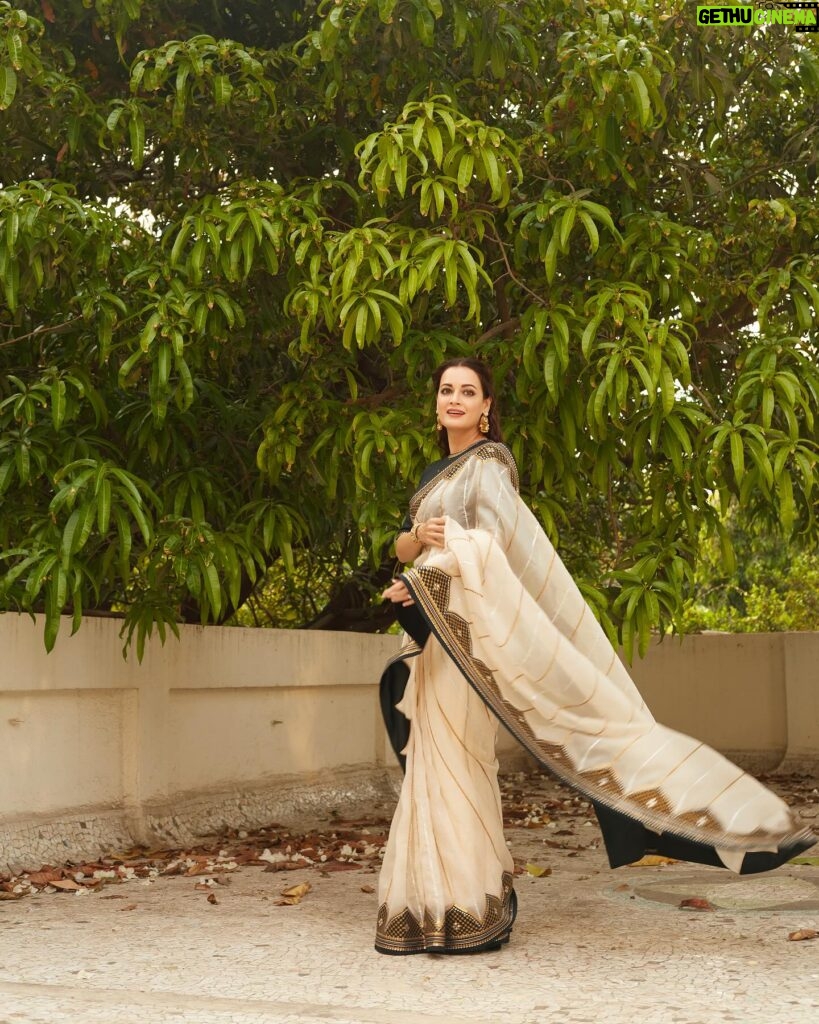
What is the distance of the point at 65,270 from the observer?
486cm

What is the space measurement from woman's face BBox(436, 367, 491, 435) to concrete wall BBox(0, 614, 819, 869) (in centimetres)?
223

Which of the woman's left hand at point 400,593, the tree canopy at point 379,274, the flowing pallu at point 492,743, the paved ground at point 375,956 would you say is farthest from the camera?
the tree canopy at point 379,274

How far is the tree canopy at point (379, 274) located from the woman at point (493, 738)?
2.23ft

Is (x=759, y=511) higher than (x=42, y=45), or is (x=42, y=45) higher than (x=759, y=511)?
(x=42, y=45)

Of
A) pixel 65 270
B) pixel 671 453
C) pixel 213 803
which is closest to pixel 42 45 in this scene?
pixel 65 270

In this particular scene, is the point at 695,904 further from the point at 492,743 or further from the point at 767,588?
the point at 767,588

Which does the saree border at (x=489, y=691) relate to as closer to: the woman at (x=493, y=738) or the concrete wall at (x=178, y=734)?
the woman at (x=493, y=738)

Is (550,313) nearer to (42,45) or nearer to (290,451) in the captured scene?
(290,451)

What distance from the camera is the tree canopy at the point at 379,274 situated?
4.49 metres

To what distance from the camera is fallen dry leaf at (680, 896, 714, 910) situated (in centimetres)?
449

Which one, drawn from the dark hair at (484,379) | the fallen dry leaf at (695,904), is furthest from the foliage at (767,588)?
the dark hair at (484,379)

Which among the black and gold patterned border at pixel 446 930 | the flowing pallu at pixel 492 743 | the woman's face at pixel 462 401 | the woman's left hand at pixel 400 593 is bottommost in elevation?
the black and gold patterned border at pixel 446 930

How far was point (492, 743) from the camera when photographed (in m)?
3.91

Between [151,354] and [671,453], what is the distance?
1.87 metres
